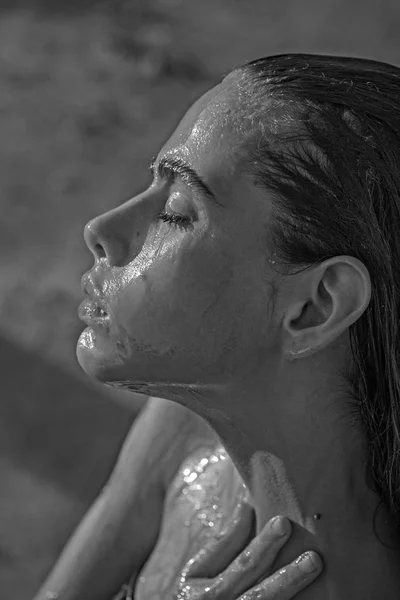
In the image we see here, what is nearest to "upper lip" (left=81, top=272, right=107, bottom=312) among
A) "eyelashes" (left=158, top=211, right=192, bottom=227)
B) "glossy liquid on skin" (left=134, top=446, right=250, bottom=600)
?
"eyelashes" (left=158, top=211, right=192, bottom=227)

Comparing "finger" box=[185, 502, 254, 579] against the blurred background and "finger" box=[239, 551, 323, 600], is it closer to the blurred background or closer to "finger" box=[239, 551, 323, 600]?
"finger" box=[239, 551, 323, 600]

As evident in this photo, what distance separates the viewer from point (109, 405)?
407 cm

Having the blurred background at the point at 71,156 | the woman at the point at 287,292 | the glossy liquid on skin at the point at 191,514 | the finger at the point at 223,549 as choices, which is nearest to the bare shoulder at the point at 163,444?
the glossy liquid on skin at the point at 191,514

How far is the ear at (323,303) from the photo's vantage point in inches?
71.1

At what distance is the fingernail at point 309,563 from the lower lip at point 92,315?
1.84ft

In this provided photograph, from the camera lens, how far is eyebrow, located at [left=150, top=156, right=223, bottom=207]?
72.1 inches

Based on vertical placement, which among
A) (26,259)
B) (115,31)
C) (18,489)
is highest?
(115,31)

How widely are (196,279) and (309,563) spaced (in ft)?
1.84

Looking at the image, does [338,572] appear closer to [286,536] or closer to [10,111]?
[286,536]

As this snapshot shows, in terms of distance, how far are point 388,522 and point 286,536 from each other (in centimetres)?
20

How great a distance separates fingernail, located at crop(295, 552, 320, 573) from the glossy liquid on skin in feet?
0.66

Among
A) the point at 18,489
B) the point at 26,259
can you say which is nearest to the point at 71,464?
the point at 18,489

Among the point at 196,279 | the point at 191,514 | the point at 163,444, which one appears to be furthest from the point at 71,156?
the point at 196,279

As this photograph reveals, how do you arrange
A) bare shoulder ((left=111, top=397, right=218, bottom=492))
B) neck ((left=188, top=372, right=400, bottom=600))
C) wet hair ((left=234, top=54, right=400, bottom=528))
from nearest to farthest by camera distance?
wet hair ((left=234, top=54, right=400, bottom=528)), neck ((left=188, top=372, right=400, bottom=600)), bare shoulder ((left=111, top=397, right=218, bottom=492))
